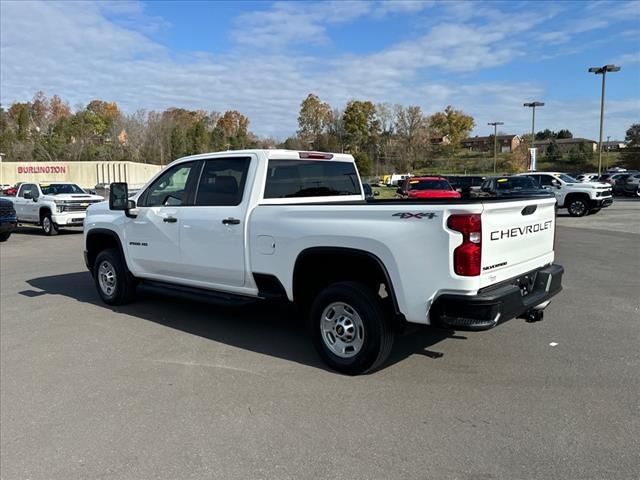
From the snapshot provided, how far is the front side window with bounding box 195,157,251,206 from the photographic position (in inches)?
221

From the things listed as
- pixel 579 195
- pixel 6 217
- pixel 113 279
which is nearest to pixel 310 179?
pixel 113 279

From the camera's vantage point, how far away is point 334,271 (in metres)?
4.95

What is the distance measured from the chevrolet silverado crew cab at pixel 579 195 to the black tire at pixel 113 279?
60.4ft

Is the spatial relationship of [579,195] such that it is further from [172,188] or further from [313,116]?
[313,116]

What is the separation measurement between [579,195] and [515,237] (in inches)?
762

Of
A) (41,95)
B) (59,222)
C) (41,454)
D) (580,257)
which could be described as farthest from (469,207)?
(41,95)

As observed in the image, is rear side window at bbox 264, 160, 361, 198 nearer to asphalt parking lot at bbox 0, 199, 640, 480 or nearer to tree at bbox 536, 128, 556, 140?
asphalt parking lot at bbox 0, 199, 640, 480

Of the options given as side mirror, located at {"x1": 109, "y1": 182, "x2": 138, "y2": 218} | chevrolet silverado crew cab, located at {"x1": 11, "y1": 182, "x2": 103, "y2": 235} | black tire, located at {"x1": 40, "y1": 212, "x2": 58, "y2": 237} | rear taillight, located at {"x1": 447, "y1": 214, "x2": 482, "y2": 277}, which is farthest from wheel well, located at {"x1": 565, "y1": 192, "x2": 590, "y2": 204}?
rear taillight, located at {"x1": 447, "y1": 214, "x2": 482, "y2": 277}

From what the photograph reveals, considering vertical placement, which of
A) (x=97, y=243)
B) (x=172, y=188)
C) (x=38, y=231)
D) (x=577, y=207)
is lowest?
(x=38, y=231)

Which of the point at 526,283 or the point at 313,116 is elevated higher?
the point at 313,116

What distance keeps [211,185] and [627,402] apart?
4.41m

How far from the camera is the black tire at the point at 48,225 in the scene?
1748 cm

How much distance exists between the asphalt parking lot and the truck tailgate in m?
0.95

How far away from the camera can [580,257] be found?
35.9ft
